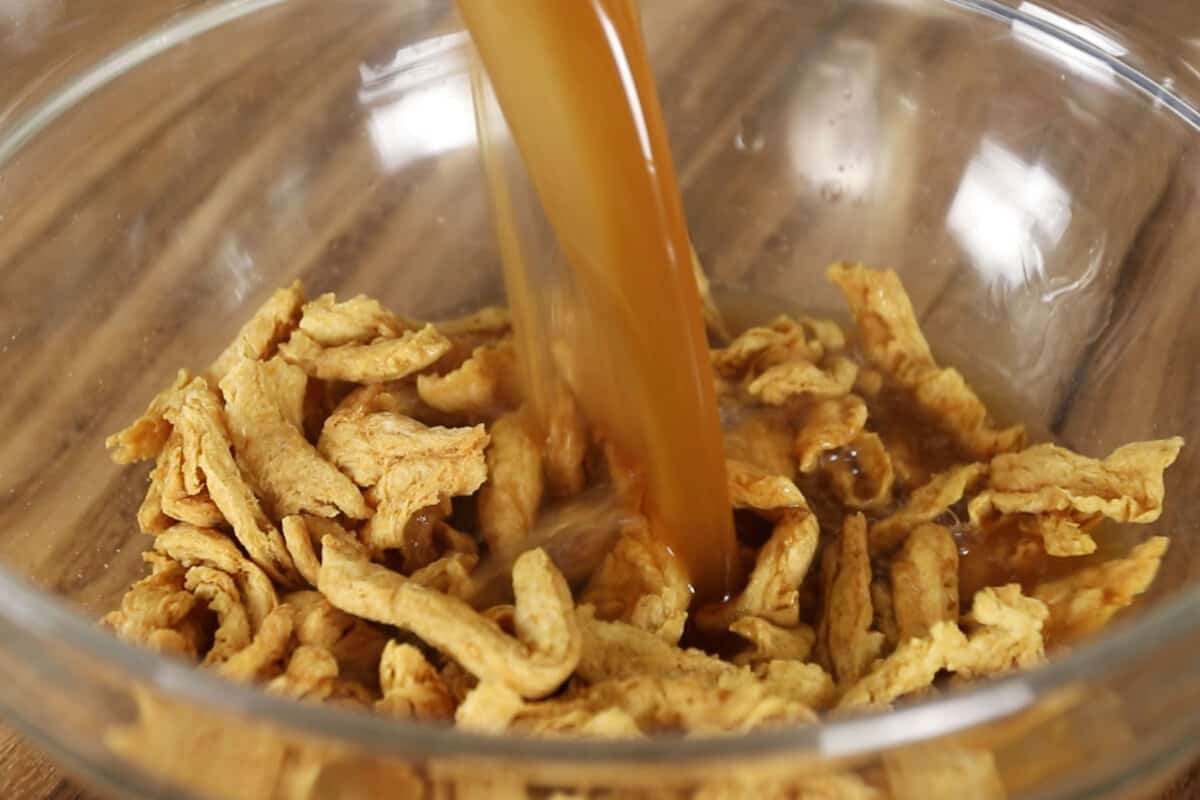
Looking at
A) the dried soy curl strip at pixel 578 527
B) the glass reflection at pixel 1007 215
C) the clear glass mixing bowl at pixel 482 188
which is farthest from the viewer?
the glass reflection at pixel 1007 215

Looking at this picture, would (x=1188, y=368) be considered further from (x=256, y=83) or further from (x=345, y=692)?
(x=256, y=83)

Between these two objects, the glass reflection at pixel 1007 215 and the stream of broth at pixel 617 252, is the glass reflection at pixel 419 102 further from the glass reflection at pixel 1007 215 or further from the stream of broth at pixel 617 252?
the glass reflection at pixel 1007 215

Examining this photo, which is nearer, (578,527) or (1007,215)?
(578,527)

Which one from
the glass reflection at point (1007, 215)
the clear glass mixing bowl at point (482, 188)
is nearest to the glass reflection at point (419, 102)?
the clear glass mixing bowl at point (482, 188)

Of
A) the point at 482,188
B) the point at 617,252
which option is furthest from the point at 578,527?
the point at 482,188

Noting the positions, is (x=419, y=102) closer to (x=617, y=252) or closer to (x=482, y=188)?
(x=482, y=188)

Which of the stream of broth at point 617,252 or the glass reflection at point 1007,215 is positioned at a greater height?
the stream of broth at point 617,252

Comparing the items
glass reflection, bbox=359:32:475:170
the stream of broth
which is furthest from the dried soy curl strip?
glass reflection, bbox=359:32:475:170
